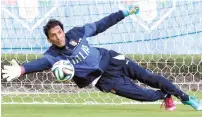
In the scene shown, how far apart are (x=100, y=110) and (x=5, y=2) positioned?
450 centimetres

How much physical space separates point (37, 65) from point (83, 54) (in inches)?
22.3

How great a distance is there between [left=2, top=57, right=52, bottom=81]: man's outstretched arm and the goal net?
11.6 feet

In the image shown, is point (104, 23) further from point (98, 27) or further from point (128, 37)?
point (128, 37)

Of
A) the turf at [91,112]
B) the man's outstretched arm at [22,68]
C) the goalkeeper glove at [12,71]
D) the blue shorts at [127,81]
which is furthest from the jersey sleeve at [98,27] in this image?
the goalkeeper glove at [12,71]

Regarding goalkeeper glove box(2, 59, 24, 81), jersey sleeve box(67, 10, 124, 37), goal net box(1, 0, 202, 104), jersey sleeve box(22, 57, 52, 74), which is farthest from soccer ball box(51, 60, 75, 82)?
goal net box(1, 0, 202, 104)

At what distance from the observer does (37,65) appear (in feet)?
22.8

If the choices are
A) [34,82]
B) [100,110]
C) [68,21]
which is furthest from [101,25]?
[34,82]

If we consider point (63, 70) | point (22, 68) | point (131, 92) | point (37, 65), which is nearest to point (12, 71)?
point (22, 68)

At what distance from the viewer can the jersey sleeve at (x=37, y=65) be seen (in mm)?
6828

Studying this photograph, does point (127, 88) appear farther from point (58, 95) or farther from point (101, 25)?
point (58, 95)

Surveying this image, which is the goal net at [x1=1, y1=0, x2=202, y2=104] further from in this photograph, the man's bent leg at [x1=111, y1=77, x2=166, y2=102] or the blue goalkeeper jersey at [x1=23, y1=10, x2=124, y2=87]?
the blue goalkeeper jersey at [x1=23, y1=10, x2=124, y2=87]

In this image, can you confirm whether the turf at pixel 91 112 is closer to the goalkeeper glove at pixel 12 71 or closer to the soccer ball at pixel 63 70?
the soccer ball at pixel 63 70

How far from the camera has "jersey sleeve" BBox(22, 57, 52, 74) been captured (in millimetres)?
6828

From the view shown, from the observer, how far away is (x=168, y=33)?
1084cm
